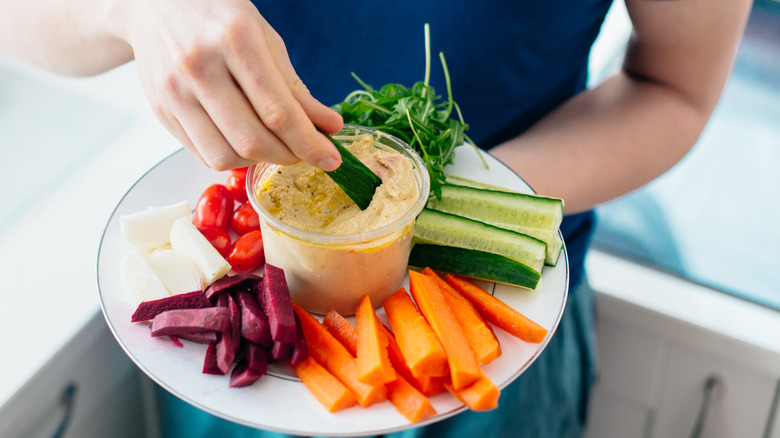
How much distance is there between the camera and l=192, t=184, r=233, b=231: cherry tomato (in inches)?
51.3

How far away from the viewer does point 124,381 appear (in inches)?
69.3

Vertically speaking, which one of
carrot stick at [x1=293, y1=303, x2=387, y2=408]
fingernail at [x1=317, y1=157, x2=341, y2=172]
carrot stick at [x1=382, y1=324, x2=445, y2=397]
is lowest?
carrot stick at [x1=382, y1=324, x2=445, y2=397]

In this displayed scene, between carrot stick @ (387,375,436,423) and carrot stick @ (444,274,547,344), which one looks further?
carrot stick @ (444,274,547,344)

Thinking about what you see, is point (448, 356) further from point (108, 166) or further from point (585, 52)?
point (108, 166)

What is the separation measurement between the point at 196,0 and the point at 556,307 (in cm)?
82

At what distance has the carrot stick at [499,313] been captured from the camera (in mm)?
1069

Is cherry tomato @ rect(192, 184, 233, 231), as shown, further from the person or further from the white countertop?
the white countertop

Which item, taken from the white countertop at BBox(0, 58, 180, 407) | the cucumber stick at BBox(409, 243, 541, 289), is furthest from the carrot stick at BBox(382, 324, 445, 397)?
the white countertop at BBox(0, 58, 180, 407)

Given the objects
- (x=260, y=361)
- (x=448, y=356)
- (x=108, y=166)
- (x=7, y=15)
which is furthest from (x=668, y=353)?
(x=7, y=15)

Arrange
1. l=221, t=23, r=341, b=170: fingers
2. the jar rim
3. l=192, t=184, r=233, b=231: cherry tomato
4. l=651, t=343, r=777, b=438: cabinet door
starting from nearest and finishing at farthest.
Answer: l=221, t=23, r=341, b=170: fingers
the jar rim
l=192, t=184, r=233, b=231: cherry tomato
l=651, t=343, r=777, b=438: cabinet door

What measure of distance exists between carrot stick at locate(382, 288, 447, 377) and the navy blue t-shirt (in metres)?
0.67

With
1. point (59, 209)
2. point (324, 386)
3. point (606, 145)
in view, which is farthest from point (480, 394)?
point (59, 209)

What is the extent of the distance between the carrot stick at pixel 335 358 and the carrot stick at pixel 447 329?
12 centimetres

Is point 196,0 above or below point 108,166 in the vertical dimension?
above
